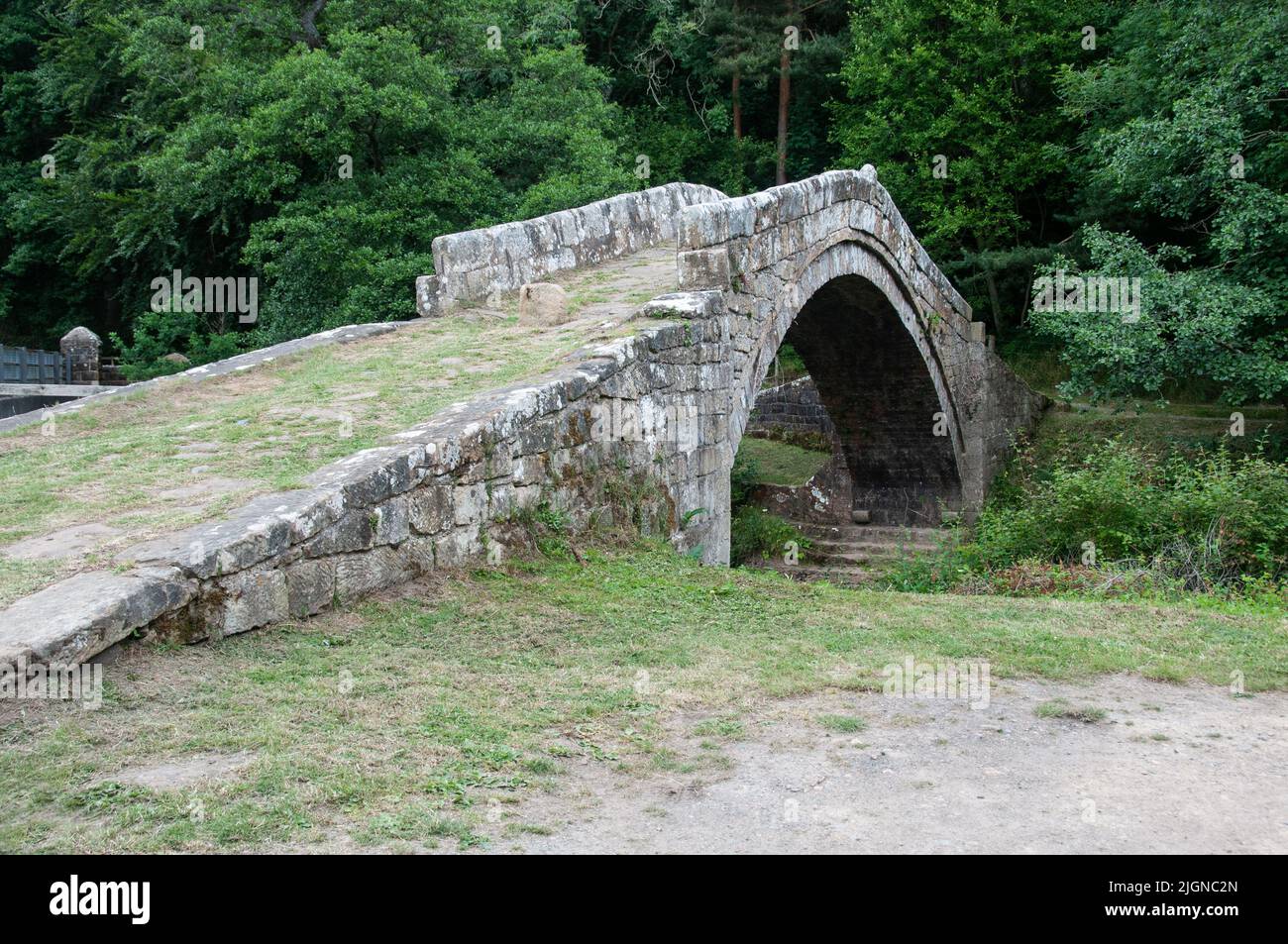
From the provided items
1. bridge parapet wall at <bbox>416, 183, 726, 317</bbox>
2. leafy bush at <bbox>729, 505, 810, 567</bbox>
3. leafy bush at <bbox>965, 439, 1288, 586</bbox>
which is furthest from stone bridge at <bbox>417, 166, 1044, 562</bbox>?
leafy bush at <bbox>965, 439, 1288, 586</bbox>

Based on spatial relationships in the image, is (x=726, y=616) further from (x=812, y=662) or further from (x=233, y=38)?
(x=233, y=38)

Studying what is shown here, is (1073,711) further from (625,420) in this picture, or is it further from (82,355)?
(82,355)

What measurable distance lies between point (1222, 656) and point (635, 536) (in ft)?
11.4

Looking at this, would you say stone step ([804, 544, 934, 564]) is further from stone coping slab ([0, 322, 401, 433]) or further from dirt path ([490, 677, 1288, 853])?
dirt path ([490, 677, 1288, 853])

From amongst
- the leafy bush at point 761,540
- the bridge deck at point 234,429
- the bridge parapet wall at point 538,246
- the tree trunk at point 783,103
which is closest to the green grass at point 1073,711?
the bridge deck at point 234,429

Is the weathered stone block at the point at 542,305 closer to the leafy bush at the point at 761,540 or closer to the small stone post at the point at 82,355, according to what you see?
the leafy bush at the point at 761,540

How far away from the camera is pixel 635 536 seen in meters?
7.18

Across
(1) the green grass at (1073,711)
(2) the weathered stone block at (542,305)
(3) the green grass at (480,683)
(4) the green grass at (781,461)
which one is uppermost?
(2) the weathered stone block at (542,305)

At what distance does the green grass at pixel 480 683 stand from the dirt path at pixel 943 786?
144 mm

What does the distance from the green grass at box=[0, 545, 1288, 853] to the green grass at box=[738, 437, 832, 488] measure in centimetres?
1210

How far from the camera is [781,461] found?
19859 mm

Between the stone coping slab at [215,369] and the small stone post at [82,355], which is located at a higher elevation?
the small stone post at [82,355]

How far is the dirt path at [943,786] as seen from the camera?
297cm

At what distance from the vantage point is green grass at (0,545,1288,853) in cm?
300
